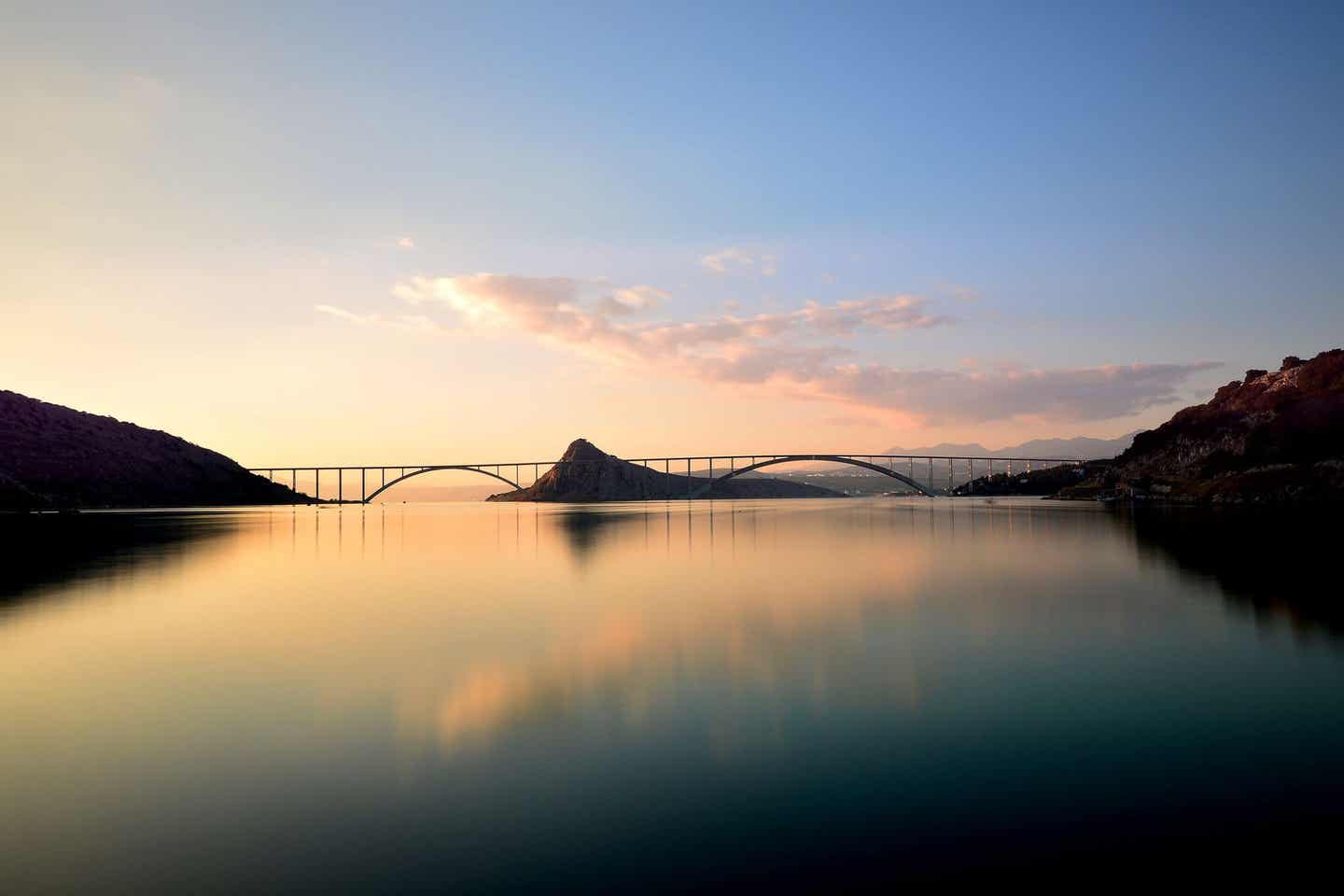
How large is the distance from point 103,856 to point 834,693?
9.75 metres

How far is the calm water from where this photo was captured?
6.87 meters

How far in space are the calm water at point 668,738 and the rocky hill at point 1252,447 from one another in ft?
298

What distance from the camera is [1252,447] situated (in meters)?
118

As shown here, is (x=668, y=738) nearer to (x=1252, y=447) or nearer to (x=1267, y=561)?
(x=1267, y=561)

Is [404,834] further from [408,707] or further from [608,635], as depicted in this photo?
[608,635]

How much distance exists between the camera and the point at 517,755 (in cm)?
977

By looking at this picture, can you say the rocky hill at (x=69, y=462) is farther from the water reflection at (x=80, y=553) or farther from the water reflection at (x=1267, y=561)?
the water reflection at (x=1267, y=561)

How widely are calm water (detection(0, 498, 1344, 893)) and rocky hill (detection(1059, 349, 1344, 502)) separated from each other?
90686 mm

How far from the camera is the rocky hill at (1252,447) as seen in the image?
95.8 metres

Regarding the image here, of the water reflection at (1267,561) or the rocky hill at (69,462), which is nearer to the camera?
the water reflection at (1267,561)

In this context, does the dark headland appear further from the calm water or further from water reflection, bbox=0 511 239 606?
water reflection, bbox=0 511 239 606

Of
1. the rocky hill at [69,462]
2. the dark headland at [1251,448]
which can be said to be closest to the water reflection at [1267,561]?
the dark headland at [1251,448]

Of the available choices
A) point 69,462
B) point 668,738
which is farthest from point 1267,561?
point 69,462

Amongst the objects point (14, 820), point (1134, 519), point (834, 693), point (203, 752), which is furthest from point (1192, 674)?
point (1134, 519)
